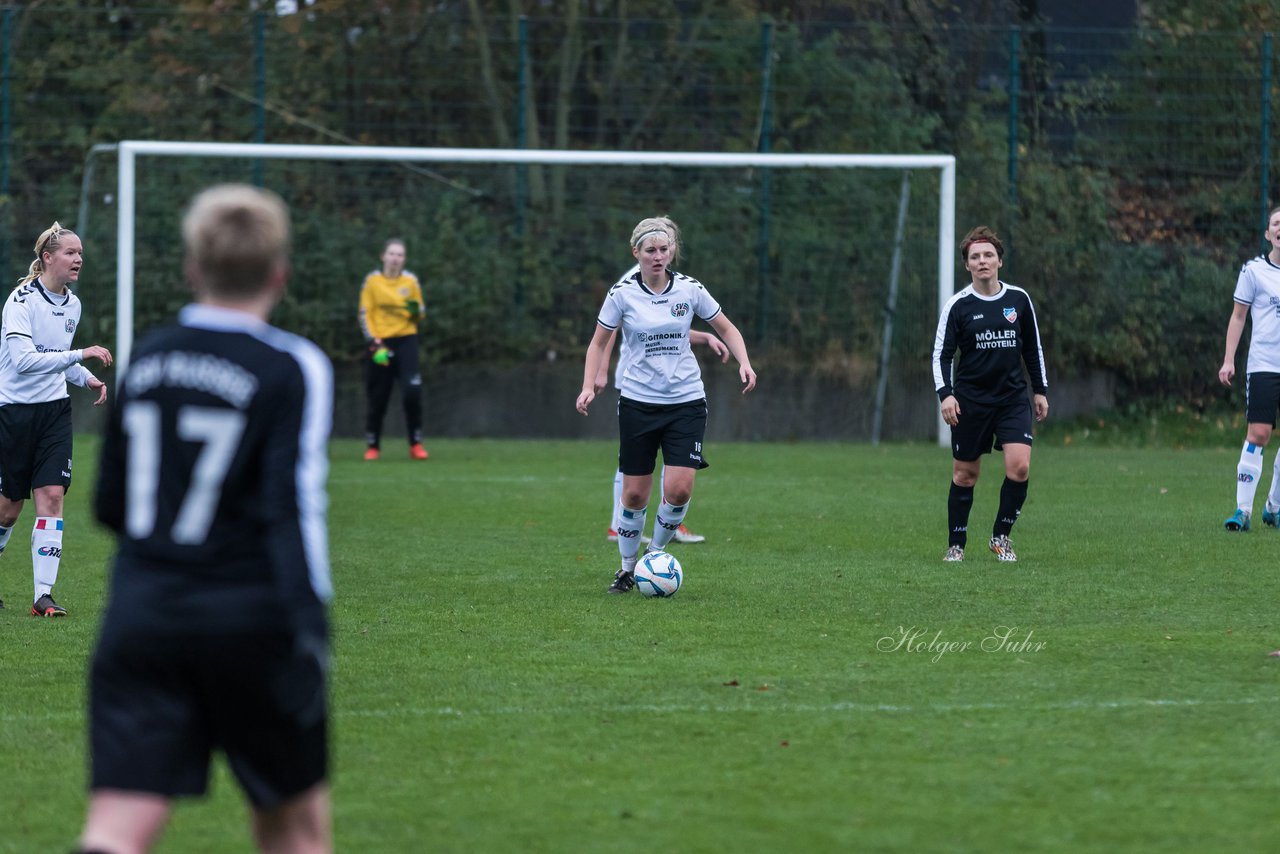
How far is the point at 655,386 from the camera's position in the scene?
27.5 feet

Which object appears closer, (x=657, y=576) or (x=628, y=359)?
(x=657, y=576)

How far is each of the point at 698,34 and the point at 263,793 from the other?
16873 millimetres

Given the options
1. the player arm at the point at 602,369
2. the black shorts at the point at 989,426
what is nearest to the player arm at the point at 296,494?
the player arm at the point at 602,369

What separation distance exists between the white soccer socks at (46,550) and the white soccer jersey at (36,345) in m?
0.58

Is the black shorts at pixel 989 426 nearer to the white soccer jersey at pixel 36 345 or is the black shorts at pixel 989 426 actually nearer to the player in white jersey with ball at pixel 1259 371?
the player in white jersey with ball at pixel 1259 371

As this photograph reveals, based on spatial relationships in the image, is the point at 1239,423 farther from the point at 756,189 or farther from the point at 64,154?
the point at 64,154

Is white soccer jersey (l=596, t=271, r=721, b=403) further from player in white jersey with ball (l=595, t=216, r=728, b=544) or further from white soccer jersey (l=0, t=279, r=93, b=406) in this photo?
white soccer jersey (l=0, t=279, r=93, b=406)

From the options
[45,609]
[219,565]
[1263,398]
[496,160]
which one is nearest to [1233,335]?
[1263,398]

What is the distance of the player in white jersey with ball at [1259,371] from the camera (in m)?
10.7

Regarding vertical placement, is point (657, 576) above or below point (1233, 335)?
below

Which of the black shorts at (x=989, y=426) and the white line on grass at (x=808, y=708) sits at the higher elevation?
the black shorts at (x=989, y=426)

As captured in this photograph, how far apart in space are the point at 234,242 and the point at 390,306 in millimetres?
13324

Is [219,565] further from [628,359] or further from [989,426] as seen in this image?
[989,426]

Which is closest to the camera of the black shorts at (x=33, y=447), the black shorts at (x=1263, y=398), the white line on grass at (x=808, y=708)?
the white line on grass at (x=808, y=708)
